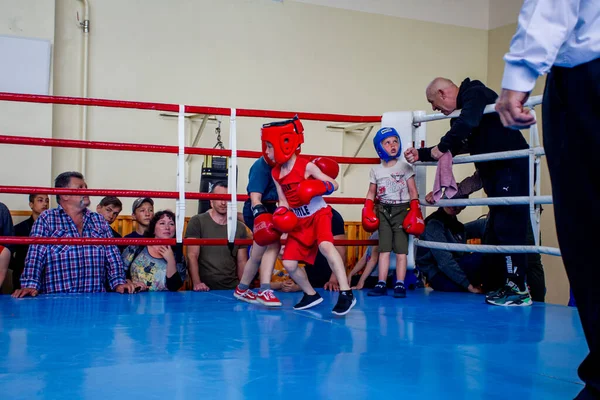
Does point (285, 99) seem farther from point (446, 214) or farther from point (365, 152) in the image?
point (446, 214)

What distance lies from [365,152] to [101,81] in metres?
2.70

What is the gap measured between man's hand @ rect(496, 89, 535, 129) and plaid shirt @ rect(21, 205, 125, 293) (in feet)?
9.93

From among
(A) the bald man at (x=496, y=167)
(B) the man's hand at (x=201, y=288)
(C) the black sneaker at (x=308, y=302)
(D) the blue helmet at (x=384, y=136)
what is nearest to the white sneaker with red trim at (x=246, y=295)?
(C) the black sneaker at (x=308, y=302)

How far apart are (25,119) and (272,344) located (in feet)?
12.0

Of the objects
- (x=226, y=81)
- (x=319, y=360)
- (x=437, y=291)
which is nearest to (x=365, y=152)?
(x=226, y=81)

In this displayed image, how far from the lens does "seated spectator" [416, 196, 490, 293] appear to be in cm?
445

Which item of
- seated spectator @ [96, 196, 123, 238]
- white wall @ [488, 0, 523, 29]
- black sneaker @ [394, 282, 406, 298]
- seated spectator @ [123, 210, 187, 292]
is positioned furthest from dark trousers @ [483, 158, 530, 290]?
white wall @ [488, 0, 523, 29]

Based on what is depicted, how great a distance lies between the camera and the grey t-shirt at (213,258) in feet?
15.2

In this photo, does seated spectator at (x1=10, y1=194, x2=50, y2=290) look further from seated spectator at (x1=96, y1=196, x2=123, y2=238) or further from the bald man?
the bald man

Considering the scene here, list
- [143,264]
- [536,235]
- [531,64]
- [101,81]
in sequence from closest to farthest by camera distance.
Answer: [531,64] < [536,235] < [143,264] < [101,81]

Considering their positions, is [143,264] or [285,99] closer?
[143,264]

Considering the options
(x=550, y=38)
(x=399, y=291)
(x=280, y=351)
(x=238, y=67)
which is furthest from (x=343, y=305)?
(x=238, y=67)

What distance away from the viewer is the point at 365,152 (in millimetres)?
6652

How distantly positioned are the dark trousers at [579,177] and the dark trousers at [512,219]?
7.44ft
